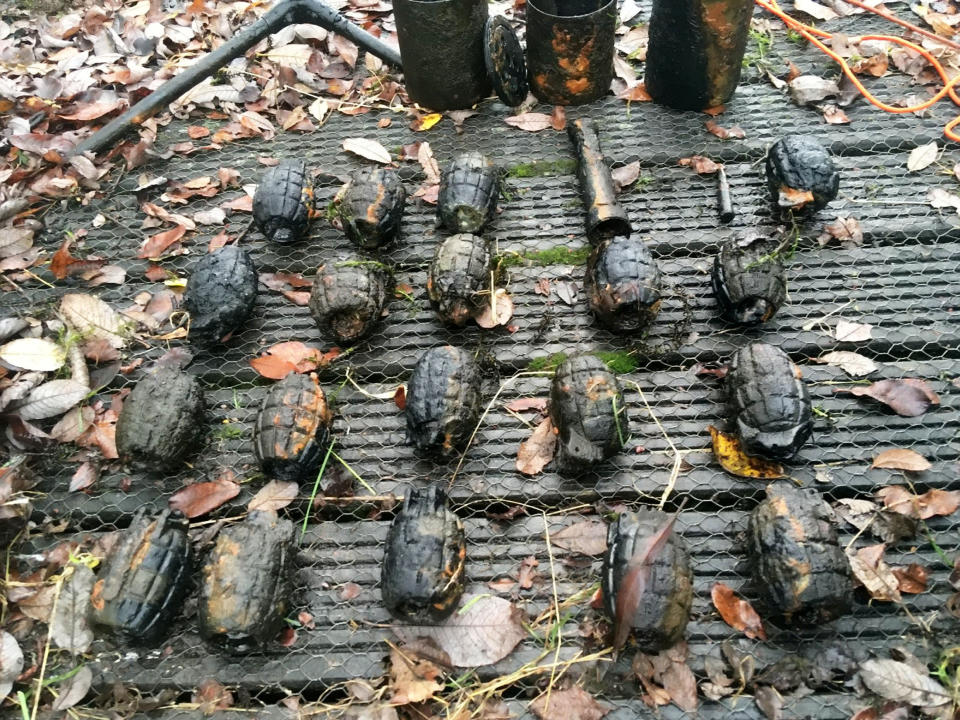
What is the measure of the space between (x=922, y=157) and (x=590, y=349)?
1826 millimetres

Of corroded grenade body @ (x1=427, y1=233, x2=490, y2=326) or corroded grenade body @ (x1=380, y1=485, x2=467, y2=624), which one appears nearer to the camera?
corroded grenade body @ (x1=380, y1=485, x2=467, y2=624)

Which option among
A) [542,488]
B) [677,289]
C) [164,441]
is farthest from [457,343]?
[164,441]

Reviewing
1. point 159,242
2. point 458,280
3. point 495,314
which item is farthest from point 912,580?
point 159,242

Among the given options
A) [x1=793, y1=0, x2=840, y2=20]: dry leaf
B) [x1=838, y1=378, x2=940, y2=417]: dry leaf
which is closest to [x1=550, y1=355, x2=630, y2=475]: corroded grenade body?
[x1=838, y1=378, x2=940, y2=417]: dry leaf

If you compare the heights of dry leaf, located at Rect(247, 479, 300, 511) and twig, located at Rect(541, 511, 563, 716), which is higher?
dry leaf, located at Rect(247, 479, 300, 511)

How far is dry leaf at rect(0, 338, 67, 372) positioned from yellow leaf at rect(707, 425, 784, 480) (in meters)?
2.39

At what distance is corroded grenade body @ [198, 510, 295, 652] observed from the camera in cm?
189

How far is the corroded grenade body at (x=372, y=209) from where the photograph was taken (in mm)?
2832

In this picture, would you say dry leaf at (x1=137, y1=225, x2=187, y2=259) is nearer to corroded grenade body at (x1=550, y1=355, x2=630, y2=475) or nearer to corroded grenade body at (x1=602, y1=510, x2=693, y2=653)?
corroded grenade body at (x1=550, y1=355, x2=630, y2=475)

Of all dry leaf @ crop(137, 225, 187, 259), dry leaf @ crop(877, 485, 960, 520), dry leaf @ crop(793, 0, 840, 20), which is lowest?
dry leaf @ crop(877, 485, 960, 520)

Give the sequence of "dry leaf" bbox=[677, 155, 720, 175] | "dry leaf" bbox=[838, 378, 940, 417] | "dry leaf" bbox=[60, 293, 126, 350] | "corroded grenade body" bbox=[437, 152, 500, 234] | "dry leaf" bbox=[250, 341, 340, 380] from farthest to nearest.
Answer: "dry leaf" bbox=[677, 155, 720, 175] → "corroded grenade body" bbox=[437, 152, 500, 234] → "dry leaf" bbox=[60, 293, 126, 350] → "dry leaf" bbox=[250, 341, 340, 380] → "dry leaf" bbox=[838, 378, 940, 417]

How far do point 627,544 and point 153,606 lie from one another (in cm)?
133

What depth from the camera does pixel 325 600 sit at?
2094mm

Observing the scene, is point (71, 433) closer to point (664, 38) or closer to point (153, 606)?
point (153, 606)
